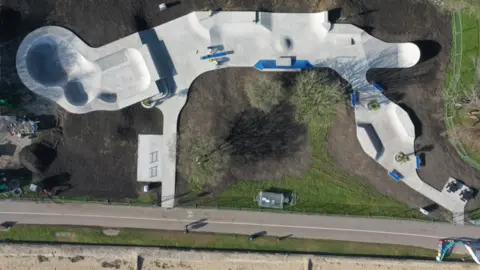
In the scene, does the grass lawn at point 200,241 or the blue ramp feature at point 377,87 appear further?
the blue ramp feature at point 377,87

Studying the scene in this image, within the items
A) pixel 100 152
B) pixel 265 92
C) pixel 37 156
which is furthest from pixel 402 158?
pixel 37 156

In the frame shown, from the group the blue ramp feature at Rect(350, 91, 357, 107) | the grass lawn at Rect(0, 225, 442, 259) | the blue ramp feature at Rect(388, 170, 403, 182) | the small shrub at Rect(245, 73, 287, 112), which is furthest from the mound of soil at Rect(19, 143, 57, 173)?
the blue ramp feature at Rect(388, 170, 403, 182)

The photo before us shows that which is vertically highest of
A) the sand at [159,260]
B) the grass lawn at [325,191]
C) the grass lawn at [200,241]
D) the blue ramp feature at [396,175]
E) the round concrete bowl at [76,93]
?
the round concrete bowl at [76,93]

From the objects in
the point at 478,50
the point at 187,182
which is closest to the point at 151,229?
the point at 187,182

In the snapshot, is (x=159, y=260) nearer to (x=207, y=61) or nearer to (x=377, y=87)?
(x=207, y=61)

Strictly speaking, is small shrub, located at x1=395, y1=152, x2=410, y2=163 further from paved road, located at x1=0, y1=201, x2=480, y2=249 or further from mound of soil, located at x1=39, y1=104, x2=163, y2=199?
mound of soil, located at x1=39, y1=104, x2=163, y2=199

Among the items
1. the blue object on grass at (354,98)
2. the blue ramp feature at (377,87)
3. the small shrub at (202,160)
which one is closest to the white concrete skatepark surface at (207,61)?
the blue ramp feature at (377,87)

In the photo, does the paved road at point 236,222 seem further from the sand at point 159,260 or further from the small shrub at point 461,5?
the small shrub at point 461,5
